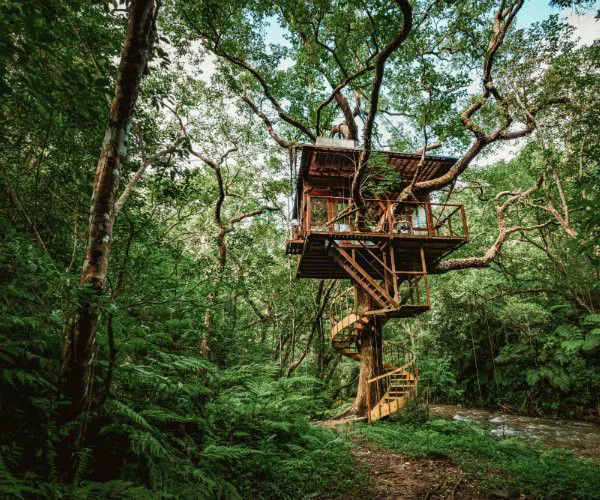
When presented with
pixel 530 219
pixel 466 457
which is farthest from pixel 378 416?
pixel 530 219

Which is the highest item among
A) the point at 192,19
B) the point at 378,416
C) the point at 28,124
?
the point at 192,19

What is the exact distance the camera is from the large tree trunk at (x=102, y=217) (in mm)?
2670

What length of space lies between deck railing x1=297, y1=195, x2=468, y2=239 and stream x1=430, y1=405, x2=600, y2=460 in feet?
22.8

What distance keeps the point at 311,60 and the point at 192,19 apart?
12.4 ft

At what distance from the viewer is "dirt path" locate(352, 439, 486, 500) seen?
173 inches

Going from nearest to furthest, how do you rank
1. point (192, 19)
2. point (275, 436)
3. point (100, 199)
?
point (100, 199) → point (275, 436) → point (192, 19)

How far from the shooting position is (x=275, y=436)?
5242mm

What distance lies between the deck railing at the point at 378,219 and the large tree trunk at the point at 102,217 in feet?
19.9

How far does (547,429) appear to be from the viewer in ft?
37.4

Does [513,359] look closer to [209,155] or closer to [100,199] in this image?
[209,155]

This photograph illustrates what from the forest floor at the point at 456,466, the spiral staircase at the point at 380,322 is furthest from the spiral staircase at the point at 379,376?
the forest floor at the point at 456,466

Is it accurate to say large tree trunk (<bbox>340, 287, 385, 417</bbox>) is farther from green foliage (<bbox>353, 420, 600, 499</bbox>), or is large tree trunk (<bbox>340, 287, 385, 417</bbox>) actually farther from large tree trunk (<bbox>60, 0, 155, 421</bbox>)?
large tree trunk (<bbox>60, 0, 155, 421</bbox>)

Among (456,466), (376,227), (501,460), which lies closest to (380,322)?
(376,227)

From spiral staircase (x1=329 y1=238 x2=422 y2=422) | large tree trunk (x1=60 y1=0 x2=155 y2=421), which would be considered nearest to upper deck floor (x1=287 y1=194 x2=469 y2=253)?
spiral staircase (x1=329 y1=238 x2=422 y2=422)
